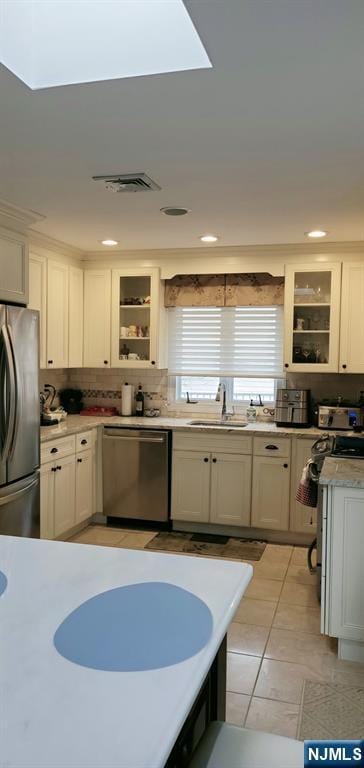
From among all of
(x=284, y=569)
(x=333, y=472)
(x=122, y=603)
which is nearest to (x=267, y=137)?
(x=333, y=472)

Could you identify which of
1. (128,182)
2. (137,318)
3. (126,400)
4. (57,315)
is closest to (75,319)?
(57,315)

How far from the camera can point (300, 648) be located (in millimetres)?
2797

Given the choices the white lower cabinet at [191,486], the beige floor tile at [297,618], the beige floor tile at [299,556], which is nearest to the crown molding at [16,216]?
the white lower cabinet at [191,486]

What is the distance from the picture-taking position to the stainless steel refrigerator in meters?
3.15

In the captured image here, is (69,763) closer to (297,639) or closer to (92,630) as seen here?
(92,630)

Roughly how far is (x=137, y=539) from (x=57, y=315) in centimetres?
192

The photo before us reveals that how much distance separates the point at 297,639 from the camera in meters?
2.88

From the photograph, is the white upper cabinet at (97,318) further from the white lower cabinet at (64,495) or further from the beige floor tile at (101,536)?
the beige floor tile at (101,536)

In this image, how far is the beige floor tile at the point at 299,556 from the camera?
3964mm

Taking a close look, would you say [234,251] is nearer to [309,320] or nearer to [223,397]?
[309,320]

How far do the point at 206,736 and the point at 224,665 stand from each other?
0.80ft

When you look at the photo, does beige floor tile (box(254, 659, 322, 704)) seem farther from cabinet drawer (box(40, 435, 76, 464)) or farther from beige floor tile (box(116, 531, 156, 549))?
cabinet drawer (box(40, 435, 76, 464))

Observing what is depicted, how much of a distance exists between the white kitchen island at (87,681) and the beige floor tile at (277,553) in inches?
104

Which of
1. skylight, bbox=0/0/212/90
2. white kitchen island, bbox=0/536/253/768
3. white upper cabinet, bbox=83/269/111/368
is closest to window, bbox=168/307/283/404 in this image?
white upper cabinet, bbox=83/269/111/368
